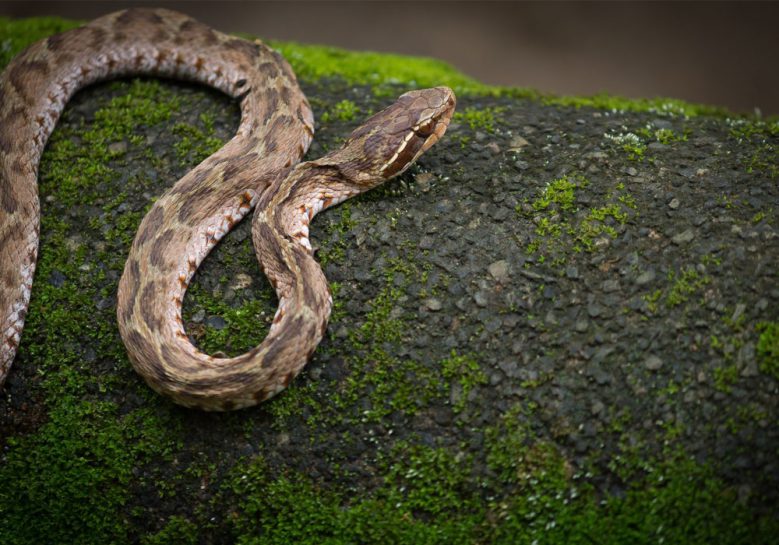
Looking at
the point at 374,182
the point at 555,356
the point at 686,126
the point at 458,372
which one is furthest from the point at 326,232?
the point at 686,126

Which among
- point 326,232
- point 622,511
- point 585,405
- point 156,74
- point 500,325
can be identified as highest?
point 156,74

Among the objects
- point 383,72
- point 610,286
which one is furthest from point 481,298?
point 383,72

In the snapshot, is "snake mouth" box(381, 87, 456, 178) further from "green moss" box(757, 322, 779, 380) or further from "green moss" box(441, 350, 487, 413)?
"green moss" box(757, 322, 779, 380)

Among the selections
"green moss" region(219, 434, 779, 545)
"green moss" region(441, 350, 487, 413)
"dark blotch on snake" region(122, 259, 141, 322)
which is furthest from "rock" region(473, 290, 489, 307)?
"dark blotch on snake" region(122, 259, 141, 322)

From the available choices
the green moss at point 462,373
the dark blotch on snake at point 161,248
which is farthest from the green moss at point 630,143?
the dark blotch on snake at point 161,248

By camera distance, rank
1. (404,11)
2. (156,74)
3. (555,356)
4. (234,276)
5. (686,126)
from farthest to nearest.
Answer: (404,11) < (156,74) < (686,126) < (234,276) < (555,356)

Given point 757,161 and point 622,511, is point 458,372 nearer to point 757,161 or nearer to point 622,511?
point 622,511

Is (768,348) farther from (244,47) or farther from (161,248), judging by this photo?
(244,47)
